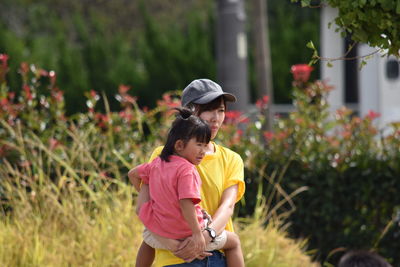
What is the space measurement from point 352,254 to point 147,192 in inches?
45.9

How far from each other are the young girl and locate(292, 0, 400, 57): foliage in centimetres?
77

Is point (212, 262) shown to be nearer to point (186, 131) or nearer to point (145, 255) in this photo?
point (145, 255)

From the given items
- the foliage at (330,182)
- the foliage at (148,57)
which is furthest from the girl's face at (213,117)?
the foliage at (148,57)

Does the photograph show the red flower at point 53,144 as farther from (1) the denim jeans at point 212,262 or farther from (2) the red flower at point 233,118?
(1) the denim jeans at point 212,262

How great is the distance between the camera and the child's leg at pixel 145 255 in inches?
149

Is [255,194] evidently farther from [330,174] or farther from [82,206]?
[82,206]

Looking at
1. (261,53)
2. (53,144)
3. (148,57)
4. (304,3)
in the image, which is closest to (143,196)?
(304,3)

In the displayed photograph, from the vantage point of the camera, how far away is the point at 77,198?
567cm

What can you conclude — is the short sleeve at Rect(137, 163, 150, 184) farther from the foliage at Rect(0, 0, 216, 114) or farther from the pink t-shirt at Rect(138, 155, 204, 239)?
the foliage at Rect(0, 0, 216, 114)

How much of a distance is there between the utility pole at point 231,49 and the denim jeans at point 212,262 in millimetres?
4763

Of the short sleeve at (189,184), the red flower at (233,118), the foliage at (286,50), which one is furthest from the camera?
the foliage at (286,50)

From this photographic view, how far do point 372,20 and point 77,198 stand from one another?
2.70 meters

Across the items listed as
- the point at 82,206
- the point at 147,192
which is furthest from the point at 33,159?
the point at 147,192

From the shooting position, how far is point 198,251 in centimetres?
345
